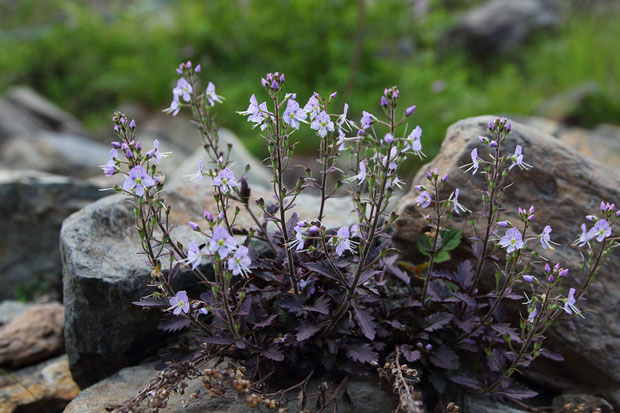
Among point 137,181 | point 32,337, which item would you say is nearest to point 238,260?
point 137,181

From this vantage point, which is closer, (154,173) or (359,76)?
(154,173)

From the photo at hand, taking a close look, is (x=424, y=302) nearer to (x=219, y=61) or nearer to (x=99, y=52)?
(x=219, y=61)

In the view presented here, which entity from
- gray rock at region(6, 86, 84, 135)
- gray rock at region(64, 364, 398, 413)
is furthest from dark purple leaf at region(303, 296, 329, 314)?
gray rock at region(6, 86, 84, 135)

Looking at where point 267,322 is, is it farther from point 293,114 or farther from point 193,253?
point 293,114

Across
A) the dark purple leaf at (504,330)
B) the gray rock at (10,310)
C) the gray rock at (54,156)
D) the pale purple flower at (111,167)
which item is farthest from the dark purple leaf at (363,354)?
the gray rock at (54,156)

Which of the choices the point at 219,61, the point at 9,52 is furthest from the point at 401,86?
the point at 9,52

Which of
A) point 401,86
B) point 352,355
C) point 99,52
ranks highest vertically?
point 99,52
